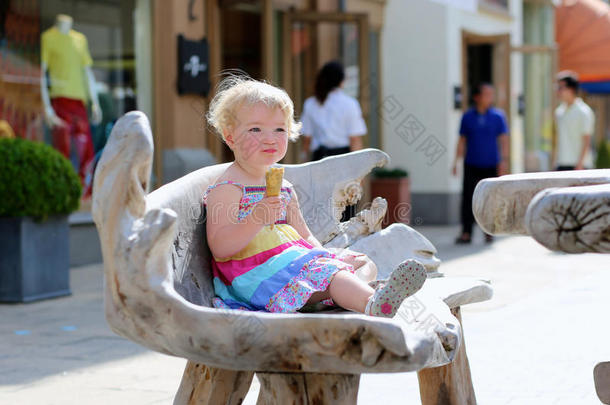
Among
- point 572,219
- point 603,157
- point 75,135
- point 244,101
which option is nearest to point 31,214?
point 75,135

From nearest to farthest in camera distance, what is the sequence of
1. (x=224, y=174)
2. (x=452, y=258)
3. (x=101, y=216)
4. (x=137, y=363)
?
1. (x=101, y=216)
2. (x=224, y=174)
3. (x=137, y=363)
4. (x=452, y=258)

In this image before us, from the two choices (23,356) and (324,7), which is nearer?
(23,356)

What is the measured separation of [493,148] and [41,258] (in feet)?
17.2

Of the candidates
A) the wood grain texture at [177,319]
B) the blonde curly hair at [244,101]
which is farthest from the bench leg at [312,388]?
the blonde curly hair at [244,101]

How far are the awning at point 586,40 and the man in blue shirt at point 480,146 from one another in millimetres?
8732

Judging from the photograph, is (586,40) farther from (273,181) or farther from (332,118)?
(273,181)

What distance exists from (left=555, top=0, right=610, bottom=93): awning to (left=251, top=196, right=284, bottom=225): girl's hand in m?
16.2

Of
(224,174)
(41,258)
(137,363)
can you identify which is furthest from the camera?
(41,258)

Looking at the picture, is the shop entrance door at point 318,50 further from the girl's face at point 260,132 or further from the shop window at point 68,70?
the girl's face at point 260,132

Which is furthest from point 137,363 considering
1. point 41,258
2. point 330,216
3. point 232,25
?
point 232,25

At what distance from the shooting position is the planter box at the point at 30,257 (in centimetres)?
581

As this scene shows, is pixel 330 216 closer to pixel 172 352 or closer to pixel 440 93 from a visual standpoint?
pixel 172 352

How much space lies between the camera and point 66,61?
818cm

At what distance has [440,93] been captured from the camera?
499 inches
